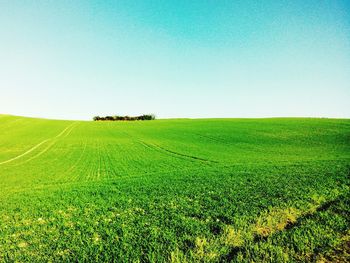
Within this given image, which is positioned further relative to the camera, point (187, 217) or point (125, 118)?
point (125, 118)

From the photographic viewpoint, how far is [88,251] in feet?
23.5

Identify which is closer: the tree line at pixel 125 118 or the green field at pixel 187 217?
the green field at pixel 187 217

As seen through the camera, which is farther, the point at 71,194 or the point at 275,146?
the point at 275,146

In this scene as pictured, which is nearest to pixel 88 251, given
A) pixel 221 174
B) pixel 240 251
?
pixel 240 251

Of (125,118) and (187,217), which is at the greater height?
(125,118)

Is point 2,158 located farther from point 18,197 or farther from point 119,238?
point 119,238

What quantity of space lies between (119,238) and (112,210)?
101 inches

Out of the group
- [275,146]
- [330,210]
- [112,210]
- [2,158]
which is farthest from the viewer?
[275,146]

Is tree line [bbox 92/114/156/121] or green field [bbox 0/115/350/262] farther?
tree line [bbox 92/114/156/121]

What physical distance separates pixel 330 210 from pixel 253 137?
31.9 meters

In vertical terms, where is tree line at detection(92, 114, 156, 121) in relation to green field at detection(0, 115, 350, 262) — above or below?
above

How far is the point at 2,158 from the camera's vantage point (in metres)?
30.0

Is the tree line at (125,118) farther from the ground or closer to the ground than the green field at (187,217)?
farther from the ground

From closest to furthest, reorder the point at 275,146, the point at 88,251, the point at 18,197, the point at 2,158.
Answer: the point at 88,251
the point at 18,197
the point at 2,158
the point at 275,146
